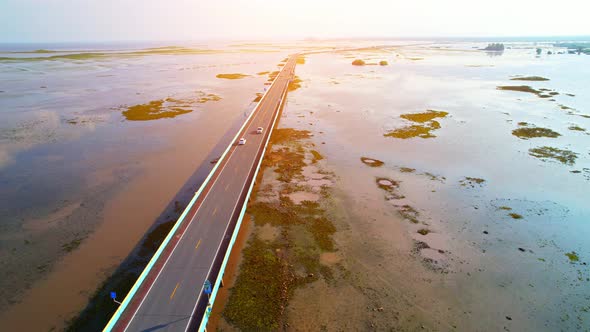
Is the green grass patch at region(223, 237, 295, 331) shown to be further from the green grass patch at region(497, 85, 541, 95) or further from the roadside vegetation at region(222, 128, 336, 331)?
the green grass patch at region(497, 85, 541, 95)

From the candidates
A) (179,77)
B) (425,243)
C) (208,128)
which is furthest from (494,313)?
(179,77)

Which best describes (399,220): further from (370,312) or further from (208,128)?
(208,128)

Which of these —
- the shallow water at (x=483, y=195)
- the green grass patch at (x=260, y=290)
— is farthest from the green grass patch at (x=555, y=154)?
the green grass patch at (x=260, y=290)

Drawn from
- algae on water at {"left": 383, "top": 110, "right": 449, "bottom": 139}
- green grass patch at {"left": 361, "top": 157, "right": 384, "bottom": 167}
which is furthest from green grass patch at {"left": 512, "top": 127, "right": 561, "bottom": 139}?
green grass patch at {"left": 361, "top": 157, "right": 384, "bottom": 167}

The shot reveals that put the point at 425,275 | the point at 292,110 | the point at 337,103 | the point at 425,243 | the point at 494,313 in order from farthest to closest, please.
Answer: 1. the point at 337,103
2. the point at 292,110
3. the point at 425,243
4. the point at 425,275
5. the point at 494,313

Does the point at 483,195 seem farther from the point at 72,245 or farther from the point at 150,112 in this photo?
the point at 150,112

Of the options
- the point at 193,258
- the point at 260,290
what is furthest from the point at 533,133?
the point at 193,258

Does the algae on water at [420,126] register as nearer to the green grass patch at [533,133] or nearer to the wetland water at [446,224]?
the wetland water at [446,224]
